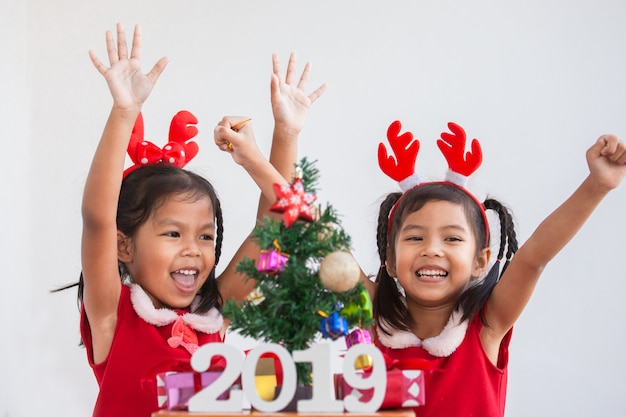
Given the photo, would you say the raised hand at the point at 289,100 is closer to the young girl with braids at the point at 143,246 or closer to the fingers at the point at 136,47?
the young girl with braids at the point at 143,246

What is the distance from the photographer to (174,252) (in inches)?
68.2

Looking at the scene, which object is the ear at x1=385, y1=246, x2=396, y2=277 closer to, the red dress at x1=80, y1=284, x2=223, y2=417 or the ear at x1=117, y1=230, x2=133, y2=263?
the red dress at x1=80, y1=284, x2=223, y2=417

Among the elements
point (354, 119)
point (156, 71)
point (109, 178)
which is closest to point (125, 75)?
point (156, 71)

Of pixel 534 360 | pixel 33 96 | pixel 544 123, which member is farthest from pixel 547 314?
pixel 33 96

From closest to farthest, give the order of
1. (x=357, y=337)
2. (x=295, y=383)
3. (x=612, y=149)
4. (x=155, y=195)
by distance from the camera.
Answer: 1. (x=295, y=383)
2. (x=357, y=337)
3. (x=612, y=149)
4. (x=155, y=195)

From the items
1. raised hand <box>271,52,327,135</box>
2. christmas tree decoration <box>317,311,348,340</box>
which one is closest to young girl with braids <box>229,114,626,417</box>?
raised hand <box>271,52,327,135</box>

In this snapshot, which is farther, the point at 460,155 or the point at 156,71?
the point at 460,155

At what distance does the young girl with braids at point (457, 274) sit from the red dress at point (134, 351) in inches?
14.4

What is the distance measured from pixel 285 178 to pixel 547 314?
0.95 meters

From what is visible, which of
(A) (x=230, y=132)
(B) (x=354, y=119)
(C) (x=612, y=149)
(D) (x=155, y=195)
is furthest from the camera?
(B) (x=354, y=119)

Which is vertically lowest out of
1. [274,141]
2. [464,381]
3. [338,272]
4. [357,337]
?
[464,381]

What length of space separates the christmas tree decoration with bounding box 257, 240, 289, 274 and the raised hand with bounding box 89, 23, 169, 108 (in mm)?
460

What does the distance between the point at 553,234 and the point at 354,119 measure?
987 mm

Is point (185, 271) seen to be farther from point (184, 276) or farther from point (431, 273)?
point (431, 273)
